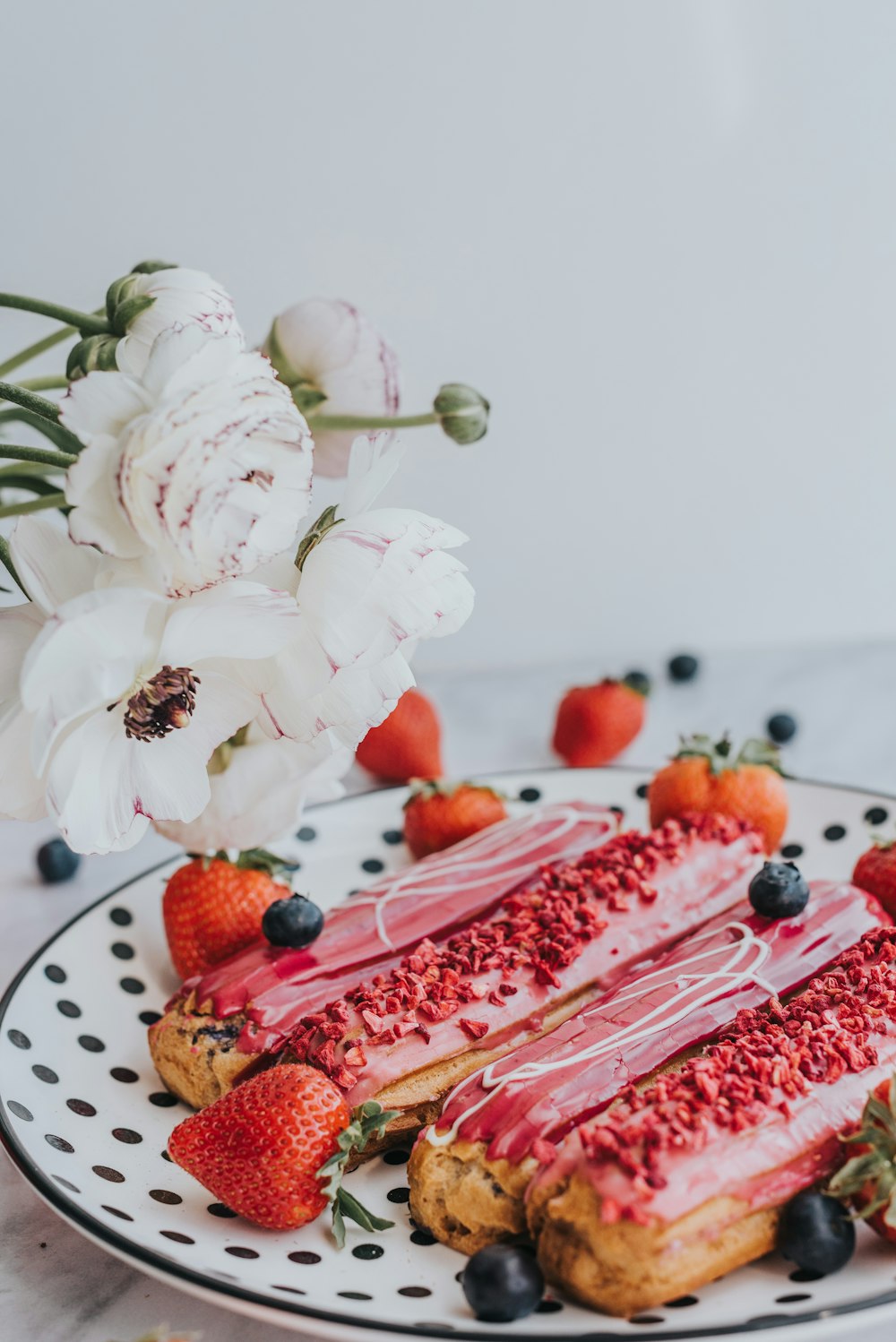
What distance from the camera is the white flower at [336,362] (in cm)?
128

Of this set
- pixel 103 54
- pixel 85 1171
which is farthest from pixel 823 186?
pixel 85 1171

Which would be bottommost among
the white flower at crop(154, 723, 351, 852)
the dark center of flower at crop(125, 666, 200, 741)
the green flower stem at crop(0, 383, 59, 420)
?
the white flower at crop(154, 723, 351, 852)

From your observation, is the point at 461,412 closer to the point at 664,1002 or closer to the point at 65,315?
the point at 65,315

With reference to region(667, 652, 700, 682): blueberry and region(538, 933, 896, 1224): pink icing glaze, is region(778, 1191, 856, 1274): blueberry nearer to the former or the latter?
region(538, 933, 896, 1224): pink icing glaze

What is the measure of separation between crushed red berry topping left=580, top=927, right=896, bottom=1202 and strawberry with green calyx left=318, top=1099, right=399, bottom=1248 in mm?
223

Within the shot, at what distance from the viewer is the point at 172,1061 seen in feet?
4.82

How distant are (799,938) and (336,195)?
5.10 feet

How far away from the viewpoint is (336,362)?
1286 mm

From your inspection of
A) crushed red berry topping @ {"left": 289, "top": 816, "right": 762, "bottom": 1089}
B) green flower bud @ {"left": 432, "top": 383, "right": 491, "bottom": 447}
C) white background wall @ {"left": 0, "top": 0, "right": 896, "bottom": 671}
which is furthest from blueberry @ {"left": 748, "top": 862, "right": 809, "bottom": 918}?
white background wall @ {"left": 0, "top": 0, "right": 896, "bottom": 671}

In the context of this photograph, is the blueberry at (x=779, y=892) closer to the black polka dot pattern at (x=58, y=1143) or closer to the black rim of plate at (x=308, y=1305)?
the black rim of plate at (x=308, y=1305)

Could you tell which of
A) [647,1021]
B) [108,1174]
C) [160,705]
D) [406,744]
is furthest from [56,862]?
[160,705]

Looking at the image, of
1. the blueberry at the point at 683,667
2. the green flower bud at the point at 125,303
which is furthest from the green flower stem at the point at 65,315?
the blueberry at the point at 683,667

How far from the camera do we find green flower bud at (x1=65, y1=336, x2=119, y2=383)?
3.29 ft

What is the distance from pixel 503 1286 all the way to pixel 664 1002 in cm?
42
